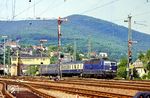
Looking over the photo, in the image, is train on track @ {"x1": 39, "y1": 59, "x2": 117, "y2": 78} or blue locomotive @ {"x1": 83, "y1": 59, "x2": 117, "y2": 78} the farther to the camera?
train on track @ {"x1": 39, "y1": 59, "x2": 117, "y2": 78}

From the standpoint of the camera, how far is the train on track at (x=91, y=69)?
7906cm

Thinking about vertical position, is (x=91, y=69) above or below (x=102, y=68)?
below

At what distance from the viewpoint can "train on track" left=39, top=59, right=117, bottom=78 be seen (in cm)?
7906

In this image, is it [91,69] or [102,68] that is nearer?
[102,68]

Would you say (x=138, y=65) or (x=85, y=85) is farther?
(x=138, y=65)

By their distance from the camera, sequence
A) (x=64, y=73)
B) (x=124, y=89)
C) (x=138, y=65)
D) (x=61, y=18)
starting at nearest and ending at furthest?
1. (x=124, y=89)
2. (x=61, y=18)
3. (x=64, y=73)
4. (x=138, y=65)

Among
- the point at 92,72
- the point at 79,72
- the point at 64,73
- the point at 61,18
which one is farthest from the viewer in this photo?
the point at 64,73

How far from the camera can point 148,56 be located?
9475 cm

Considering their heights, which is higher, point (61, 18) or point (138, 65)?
point (61, 18)

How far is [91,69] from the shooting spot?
276 feet

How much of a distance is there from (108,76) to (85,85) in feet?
94.9

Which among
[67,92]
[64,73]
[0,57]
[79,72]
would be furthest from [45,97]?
[0,57]

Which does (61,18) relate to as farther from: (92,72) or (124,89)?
(124,89)

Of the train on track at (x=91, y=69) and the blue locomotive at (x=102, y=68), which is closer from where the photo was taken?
the blue locomotive at (x=102, y=68)
